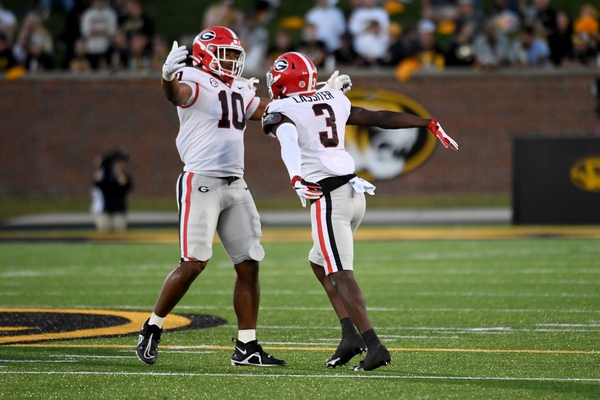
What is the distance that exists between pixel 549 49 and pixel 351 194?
1582cm

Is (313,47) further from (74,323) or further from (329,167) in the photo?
(329,167)

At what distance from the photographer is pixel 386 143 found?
21156 mm

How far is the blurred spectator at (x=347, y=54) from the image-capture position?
67.6 feet

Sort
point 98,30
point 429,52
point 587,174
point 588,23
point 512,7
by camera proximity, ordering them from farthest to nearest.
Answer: point 512,7, point 98,30, point 429,52, point 588,23, point 587,174

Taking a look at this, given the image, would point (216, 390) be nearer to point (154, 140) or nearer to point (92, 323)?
point (92, 323)

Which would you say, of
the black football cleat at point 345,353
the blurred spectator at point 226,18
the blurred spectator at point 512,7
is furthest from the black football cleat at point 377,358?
the blurred spectator at point 512,7

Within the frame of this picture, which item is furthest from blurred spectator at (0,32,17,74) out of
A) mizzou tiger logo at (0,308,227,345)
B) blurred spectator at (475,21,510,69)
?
mizzou tiger logo at (0,308,227,345)

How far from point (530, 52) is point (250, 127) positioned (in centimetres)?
583

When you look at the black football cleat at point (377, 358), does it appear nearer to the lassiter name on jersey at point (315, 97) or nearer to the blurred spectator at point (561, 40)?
the lassiter name on jersey at point (315, 97)

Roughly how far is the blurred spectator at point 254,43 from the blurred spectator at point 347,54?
1547 mm

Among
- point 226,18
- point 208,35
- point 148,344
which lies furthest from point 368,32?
point 148,344

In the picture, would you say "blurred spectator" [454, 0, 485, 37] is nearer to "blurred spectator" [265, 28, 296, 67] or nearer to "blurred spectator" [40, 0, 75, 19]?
"blurred spectator" [265, 28, 296, 67]

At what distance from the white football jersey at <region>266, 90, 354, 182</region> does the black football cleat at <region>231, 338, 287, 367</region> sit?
3.31 ft

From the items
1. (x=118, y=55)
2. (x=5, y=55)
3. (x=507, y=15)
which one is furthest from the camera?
(x=507, y=15)
